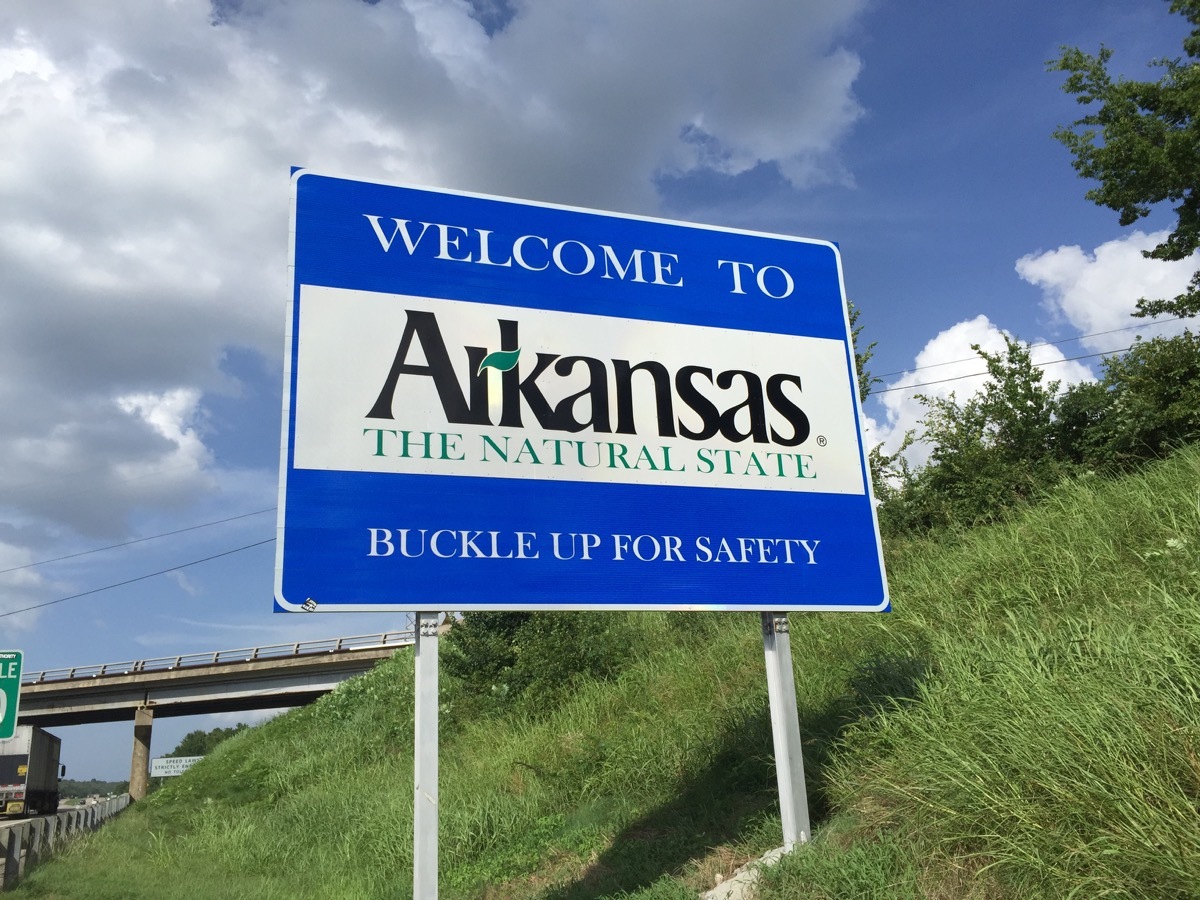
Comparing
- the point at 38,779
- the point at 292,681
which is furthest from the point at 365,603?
the point at 292,681

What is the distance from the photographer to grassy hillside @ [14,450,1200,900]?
4.15 m

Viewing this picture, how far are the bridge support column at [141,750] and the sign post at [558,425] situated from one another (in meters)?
55.9

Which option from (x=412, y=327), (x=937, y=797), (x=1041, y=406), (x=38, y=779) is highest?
(x=1041, y=406)

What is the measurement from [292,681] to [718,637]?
42211 millimetres

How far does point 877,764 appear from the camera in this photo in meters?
5.86

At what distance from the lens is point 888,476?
1902cm

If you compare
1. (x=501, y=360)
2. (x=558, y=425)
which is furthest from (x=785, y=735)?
(x=501, y=360)

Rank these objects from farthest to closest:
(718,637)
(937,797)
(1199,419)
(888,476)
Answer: (888,476) → (1199,419) → (718,637) → (937,797)

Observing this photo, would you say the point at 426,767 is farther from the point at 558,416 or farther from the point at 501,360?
the point at 501,360

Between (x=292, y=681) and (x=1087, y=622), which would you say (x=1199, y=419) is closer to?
(x=1087, y=622)

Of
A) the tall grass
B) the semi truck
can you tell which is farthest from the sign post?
the semi truck

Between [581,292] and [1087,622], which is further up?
[581,292]

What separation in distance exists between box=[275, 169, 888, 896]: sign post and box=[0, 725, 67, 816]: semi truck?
26069 millimetres

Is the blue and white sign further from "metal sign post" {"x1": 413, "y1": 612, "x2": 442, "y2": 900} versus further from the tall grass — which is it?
the tall grass
